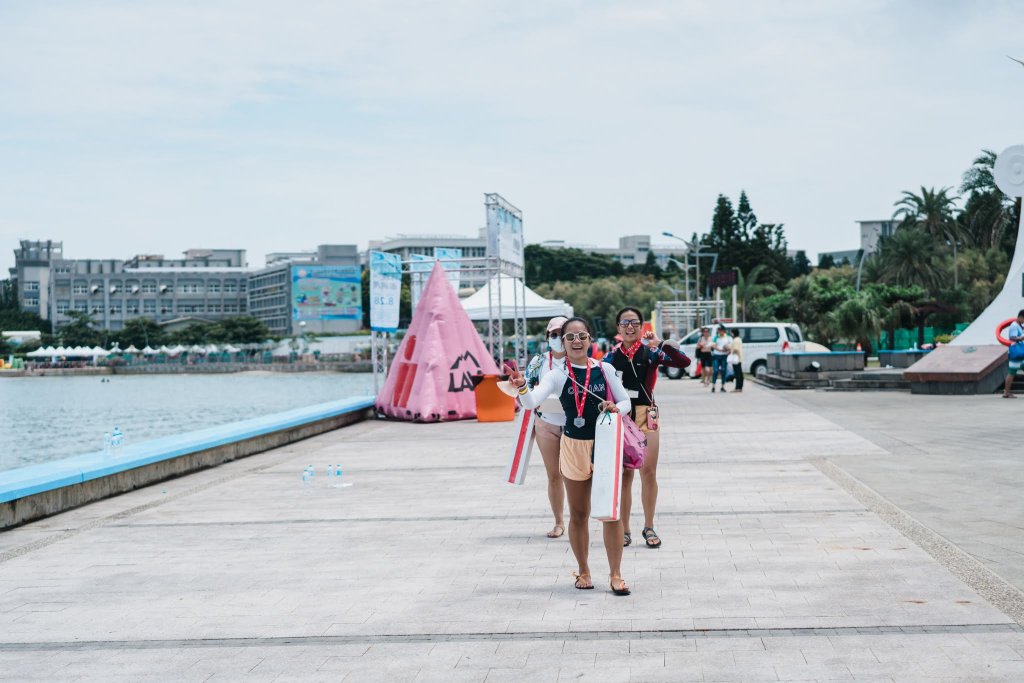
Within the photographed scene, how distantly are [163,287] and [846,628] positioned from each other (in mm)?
162566

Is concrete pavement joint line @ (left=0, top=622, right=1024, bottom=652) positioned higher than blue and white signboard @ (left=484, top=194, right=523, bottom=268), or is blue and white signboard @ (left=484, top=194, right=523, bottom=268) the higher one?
blue and white signboard @ (left=484, top=194, right=523, bottom=268)

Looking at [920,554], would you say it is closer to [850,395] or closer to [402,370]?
[402,370]

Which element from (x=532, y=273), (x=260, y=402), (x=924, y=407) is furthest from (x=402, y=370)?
(x=532, y=273)

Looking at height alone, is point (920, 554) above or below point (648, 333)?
below

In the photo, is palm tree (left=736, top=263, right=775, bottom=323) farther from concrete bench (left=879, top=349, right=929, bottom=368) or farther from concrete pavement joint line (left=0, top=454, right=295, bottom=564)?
concrete pavement joint line (left=0, top=454, right=295, bottom=564)

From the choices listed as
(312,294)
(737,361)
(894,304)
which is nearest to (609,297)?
(894,304)

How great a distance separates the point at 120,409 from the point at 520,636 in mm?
57788

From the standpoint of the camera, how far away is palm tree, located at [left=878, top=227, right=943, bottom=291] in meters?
66.6

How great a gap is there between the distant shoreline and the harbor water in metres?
6.25

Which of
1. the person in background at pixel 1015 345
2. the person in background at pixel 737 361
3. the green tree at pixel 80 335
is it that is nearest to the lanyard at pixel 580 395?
the person in background at pixel 1015 345

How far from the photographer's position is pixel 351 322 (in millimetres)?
144500

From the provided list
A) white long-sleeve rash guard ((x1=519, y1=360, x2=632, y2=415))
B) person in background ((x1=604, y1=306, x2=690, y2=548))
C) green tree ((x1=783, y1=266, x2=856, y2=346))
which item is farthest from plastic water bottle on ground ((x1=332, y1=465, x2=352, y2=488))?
green tree ((x1=783, y1=266, x2=856, y2=346))

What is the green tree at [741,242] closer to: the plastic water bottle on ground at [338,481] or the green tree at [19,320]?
the plastic water bottle on ground at [338,481]

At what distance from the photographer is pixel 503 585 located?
666cm
